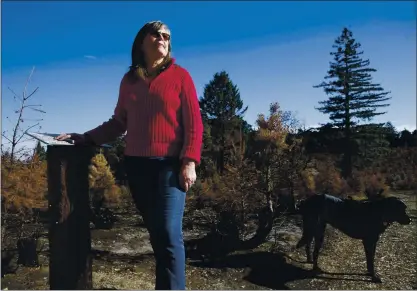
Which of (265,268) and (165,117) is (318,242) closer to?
(265,268)

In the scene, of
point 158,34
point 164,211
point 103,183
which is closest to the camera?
point 164,211

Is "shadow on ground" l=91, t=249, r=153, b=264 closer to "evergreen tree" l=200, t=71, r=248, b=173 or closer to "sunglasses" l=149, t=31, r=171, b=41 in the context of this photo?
"evergreen tree" l=200, t=71, r=248, b=173

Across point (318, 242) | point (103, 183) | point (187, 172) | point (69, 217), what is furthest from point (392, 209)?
point (103, 183)

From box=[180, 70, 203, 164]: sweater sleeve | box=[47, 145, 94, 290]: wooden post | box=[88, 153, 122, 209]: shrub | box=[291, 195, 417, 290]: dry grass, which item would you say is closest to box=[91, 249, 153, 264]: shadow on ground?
box=[88, 153, 122, 209]: shrub

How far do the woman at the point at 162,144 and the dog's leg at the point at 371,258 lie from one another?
1676 millimetres

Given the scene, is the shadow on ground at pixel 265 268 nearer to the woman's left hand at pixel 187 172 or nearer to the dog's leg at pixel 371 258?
the dog's leg at pixel 371 258

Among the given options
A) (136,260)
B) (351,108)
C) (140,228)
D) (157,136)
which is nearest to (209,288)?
(136,260)

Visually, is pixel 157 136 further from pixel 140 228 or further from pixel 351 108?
pixel 351 108

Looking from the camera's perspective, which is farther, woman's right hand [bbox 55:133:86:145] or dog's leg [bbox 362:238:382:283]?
dog's leg [bbox 362:238:382:283]

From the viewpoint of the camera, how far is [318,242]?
3.07 metres

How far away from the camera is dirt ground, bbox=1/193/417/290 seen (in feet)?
9.32

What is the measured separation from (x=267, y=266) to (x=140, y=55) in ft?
6.32

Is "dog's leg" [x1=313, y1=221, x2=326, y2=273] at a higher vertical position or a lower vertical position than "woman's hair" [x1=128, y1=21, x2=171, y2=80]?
lower

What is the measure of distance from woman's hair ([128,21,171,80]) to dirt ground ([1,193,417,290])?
1536 millimetres
